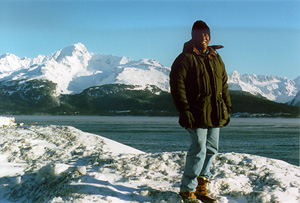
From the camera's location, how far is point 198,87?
521 cm

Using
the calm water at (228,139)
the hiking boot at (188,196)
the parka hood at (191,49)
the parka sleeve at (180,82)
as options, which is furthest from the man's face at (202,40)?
the calm water at (228,139)

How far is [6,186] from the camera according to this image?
268 inches

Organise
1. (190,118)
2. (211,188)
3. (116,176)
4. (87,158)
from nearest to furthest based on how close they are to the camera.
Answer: (190,118) → (211,188) → (116,176) → (87,158)

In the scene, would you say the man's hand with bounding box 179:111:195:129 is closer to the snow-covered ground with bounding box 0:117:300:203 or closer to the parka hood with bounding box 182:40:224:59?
the parka hood with bounding box 182:40:224:59

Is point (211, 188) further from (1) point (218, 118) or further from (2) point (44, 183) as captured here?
(2) point (44, 183)

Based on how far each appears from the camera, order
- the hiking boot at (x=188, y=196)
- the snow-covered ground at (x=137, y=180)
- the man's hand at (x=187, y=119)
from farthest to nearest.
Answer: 1. the snow-covered ground at (x=137, y=180)
2. the hiking boot at (x=188, y=196)
3. the man's hand at (x=187, y=119)

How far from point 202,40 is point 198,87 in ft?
2.79

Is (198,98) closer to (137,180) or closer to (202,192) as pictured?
(202,192)

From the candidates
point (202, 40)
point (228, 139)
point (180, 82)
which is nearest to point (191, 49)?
point (202, 40)

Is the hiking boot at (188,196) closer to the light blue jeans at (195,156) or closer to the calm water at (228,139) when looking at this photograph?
the light blue jeans at (195,156)

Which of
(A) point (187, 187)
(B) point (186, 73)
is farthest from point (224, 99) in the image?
(A) point (187, 187)

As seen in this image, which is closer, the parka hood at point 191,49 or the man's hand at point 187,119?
the man's hand at point 187,119

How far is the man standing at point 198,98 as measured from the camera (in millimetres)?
5148

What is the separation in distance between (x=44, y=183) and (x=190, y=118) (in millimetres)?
3520
